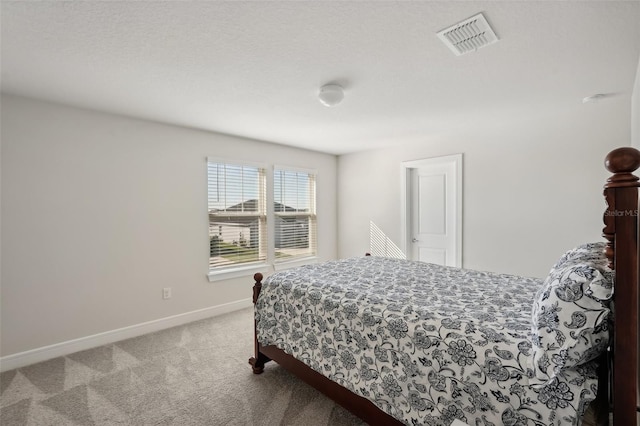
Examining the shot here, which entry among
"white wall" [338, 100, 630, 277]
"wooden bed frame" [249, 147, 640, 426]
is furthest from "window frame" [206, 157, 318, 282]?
"wooden bed frame" [249, 147, 640, 426]

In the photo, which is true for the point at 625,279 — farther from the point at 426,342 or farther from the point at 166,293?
the point at 166,293

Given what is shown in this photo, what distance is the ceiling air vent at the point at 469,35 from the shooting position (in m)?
1.63

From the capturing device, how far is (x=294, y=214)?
4797 millimetres

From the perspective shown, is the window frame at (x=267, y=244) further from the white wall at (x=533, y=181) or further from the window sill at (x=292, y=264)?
the white wall at (x=533, y=181)

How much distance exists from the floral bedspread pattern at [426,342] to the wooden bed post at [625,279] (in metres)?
0.13

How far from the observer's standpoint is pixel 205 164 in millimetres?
3771

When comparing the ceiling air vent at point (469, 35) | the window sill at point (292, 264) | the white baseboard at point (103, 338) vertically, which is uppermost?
the ceiling air vent at point (469, 35)

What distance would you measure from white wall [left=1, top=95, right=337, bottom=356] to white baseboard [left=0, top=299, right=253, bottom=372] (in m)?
0.05

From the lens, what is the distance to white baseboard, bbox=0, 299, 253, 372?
8.52ft

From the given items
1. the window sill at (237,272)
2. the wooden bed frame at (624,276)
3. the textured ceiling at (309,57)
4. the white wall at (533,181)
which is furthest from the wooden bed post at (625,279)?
the window sill at (237,272)

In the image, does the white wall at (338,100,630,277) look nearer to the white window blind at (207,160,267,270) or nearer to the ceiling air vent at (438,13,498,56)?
the ceiling air vent at (438,13,498,56)

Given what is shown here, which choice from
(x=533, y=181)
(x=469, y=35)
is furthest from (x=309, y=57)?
(x=533, y=181)

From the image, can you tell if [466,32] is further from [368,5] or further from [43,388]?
[43,388]

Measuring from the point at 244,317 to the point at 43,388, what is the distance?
74.6 inches
